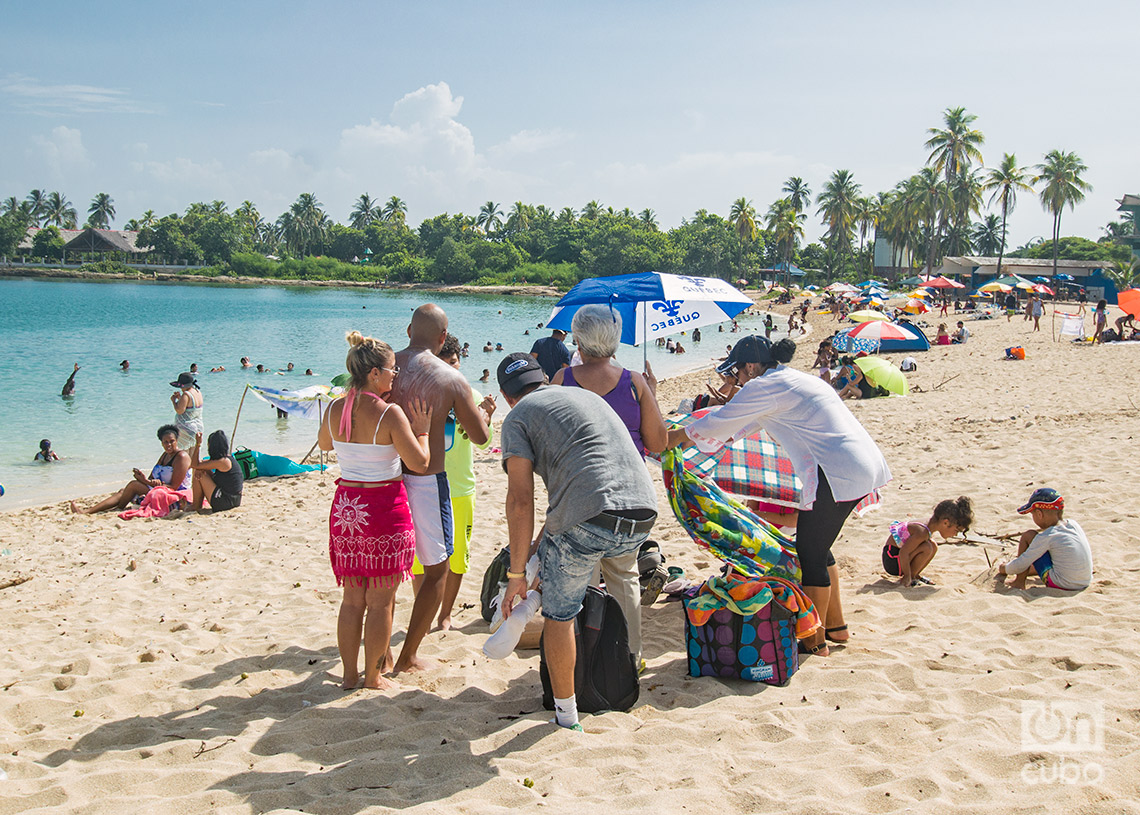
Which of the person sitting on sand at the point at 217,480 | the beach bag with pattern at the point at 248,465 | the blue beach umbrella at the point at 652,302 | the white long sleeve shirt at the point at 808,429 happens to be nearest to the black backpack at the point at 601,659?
the white long sleeve shirt at the point at 808,429

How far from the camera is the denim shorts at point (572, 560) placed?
3.00 metres

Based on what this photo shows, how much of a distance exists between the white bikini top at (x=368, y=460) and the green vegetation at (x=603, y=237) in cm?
6319

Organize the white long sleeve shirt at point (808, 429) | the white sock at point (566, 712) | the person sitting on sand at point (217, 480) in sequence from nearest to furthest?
the white sock at point (566, 712) < the white long sleeve shirt at point (808, 429) < the person sitting on sand at point (217, 480)

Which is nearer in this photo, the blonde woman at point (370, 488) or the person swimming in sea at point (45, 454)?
the blonde woman at point (370, 488)

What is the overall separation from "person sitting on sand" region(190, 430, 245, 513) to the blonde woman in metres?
5.33

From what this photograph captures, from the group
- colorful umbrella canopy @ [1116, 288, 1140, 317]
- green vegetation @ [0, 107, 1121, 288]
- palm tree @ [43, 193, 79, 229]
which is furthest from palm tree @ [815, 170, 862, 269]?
palm tree @ [43, 193, 79, 229]

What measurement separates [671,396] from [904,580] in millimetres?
15318

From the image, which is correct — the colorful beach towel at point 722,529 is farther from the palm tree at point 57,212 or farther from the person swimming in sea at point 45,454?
the palm tree at point 57,212

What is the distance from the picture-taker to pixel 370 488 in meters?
3.53

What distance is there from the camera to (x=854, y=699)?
3412 millimetres

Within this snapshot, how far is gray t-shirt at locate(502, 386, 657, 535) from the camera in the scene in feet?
9.74

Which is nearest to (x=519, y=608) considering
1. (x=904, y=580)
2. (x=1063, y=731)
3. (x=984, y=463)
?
(x=1063, y=731)

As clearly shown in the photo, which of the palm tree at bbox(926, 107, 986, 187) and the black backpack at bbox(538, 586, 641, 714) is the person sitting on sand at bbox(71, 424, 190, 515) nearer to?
the black backpack at bbox(538, 586, 641, 714)

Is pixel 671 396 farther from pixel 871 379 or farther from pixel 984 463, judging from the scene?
pixel 984 463
